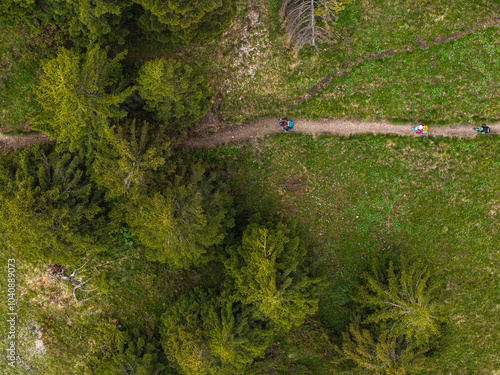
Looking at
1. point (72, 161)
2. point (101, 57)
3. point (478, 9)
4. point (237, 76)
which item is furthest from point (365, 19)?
point (72, 161)

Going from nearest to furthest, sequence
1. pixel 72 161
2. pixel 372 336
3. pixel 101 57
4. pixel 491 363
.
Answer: pixel 101 57 → pixel 72 161 → pixel 372 336 → pixel 491 363

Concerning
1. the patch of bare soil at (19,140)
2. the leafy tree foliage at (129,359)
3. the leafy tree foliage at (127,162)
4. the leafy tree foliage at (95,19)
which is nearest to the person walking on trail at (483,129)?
the leafy tree foliage at (127,162)

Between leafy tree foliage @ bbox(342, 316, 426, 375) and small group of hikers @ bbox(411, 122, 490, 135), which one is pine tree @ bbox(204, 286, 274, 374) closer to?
leafy tree foliage @ bbox(342, 316, 426, 375)

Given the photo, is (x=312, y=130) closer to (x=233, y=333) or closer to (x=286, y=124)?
(x=286, y=124)

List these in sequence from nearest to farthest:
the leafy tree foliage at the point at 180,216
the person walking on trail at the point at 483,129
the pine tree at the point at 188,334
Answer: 1. the leafy tree foliage at the point at 180,216
2. the pine tree at the point at 188,334
3. the person walking on trail at the point at 483,129

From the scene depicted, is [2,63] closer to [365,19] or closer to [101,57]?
[101,57]

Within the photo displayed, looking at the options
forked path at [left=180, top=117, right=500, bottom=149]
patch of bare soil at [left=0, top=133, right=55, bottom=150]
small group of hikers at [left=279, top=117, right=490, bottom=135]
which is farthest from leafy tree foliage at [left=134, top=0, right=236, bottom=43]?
patch of bare soil at [left=0, top=133, right=55, bottom=150]

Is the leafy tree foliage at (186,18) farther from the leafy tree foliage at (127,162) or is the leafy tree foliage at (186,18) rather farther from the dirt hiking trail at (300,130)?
the dirt hiking trail at (300,130)
